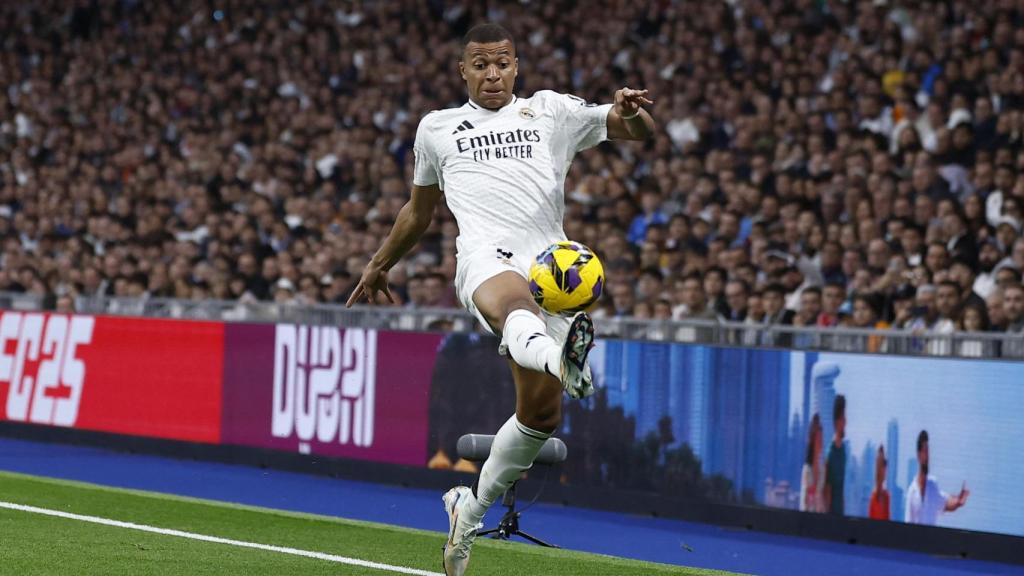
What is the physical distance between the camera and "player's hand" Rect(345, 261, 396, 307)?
7.80 m

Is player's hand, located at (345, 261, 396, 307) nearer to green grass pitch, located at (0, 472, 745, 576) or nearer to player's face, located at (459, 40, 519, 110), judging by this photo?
player's face, located at (459, 40, 519, 110)

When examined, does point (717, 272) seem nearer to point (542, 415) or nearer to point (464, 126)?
point (464, 126)

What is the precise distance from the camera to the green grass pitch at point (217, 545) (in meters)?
7.95

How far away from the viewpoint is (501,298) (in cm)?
676

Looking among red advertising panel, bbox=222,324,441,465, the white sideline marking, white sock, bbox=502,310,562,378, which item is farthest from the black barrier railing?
white sock, bbox=502,310,562,378

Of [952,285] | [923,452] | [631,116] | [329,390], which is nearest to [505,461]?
[631,116]

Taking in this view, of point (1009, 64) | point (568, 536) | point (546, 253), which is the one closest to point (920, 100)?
point (1009, 64)

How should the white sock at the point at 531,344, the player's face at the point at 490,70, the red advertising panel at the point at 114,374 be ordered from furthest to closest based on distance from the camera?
the red advertising panel at the point at 114,374
the player's face at the point at 490,70
the white sock at the point at 531,344

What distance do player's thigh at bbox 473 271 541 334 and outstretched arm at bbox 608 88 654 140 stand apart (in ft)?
2.73

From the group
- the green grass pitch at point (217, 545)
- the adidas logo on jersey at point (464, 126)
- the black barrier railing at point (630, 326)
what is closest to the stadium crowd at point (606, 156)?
the black barrier railing at point (630, 326)

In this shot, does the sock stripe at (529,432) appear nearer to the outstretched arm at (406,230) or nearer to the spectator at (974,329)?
the outstretched arm at (406,230)

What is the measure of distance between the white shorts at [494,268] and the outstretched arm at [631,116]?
2.23ft

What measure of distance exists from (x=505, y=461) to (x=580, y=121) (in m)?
1.66

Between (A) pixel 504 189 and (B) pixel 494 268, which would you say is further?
(A) pixel 504 189
